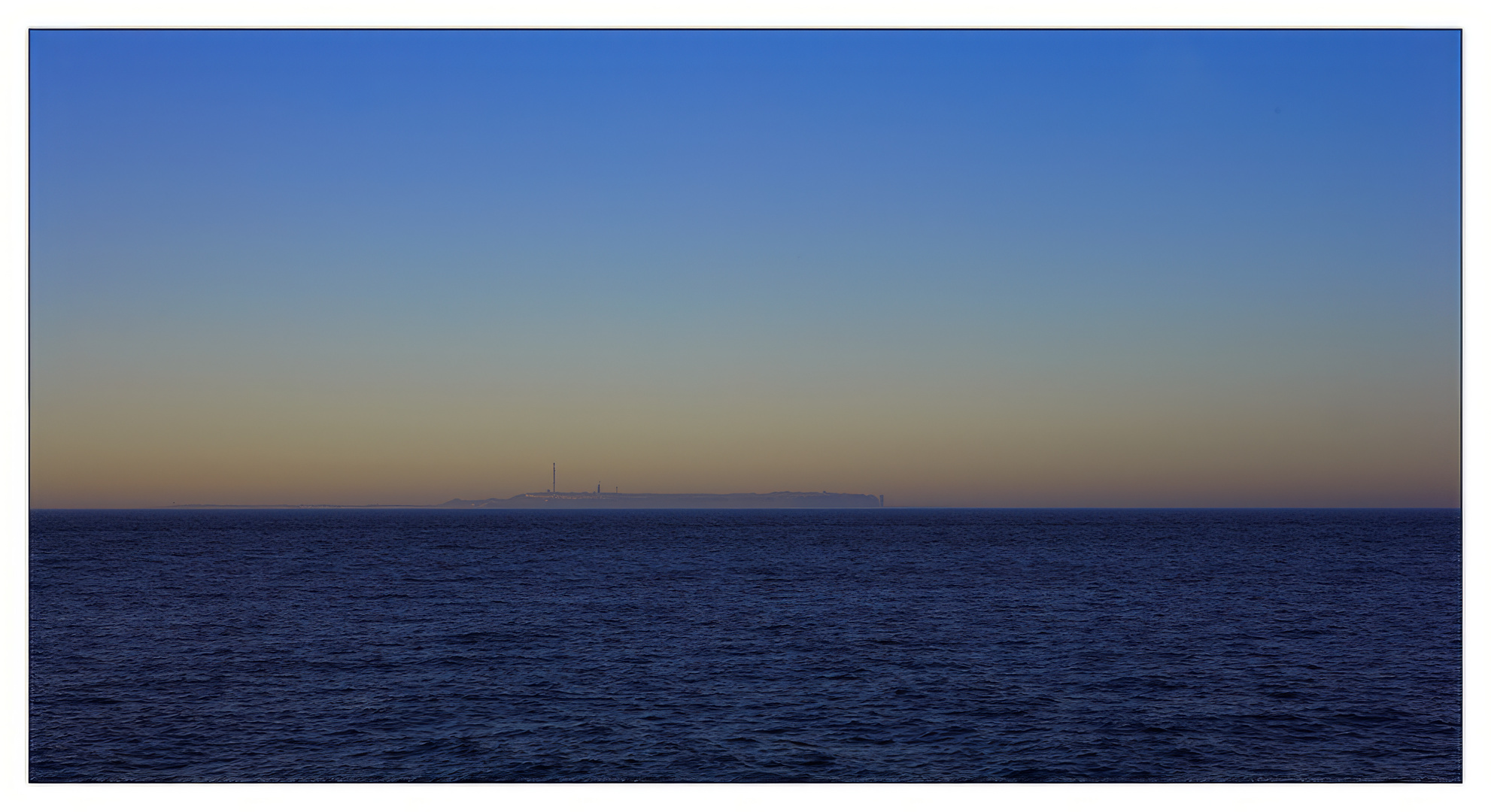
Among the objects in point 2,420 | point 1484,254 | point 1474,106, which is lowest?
point 2,420

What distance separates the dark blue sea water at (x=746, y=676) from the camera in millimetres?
16297

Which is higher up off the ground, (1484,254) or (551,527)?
(1484,254)

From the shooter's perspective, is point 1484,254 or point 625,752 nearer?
point 1484,254

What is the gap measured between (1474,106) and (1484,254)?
0.59 m

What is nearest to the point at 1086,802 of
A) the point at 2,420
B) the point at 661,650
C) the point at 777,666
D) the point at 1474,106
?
the point at 1474,106

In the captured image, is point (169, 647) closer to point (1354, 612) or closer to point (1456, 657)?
point (1456, 657)

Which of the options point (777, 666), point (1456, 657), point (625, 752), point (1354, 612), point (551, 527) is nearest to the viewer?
point (625, 752)

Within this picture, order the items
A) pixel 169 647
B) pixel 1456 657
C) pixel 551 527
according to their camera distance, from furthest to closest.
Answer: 1. pixel 551 527
2. pixel 169 647
3. pixel 1456 657

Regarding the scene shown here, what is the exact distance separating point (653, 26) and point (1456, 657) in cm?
2931

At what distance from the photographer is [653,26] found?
4.23 metres

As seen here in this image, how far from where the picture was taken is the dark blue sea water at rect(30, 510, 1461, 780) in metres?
16.3

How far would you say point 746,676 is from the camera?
75.4ft

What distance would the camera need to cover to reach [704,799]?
4.27 metres

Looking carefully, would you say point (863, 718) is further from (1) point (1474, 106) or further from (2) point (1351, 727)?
(1) point (1474, 106)
